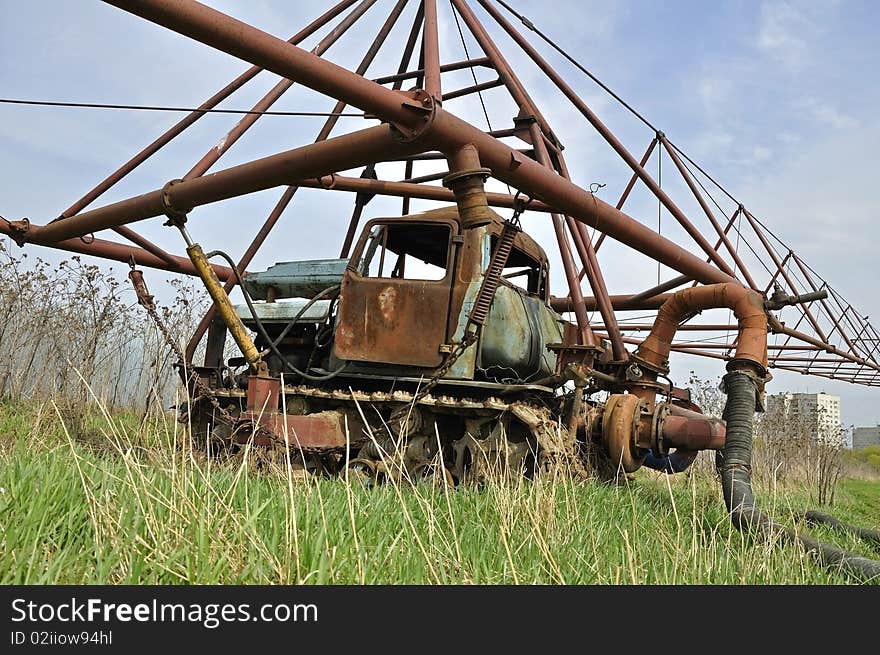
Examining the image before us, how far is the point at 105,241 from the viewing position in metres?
8.67

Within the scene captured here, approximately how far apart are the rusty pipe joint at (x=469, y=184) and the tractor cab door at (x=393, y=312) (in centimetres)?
118

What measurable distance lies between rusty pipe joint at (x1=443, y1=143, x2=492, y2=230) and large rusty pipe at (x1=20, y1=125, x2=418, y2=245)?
1.07ft

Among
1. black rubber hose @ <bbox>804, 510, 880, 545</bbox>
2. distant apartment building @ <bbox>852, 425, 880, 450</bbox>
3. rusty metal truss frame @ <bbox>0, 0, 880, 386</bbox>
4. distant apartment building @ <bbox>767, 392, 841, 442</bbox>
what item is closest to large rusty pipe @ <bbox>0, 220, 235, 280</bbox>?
rusty metal truss frame @ <bbox>0, 0, 880, 386</bbox>

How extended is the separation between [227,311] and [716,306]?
4398mm

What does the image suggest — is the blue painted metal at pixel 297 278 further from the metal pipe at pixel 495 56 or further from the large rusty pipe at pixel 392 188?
the metal pipe at pixel 495 56

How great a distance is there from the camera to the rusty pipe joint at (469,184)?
17.1 feet

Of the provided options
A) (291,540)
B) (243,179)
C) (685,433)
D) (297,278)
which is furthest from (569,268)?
(291,540)

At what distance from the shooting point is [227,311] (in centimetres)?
678

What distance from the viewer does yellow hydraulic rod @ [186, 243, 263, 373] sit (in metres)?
6.56

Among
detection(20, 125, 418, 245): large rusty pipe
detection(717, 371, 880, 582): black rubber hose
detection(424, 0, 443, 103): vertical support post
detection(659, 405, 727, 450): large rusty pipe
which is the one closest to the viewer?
detection(717, 371, 880, 582): black rubber hose

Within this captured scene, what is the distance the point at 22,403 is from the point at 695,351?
12193mm

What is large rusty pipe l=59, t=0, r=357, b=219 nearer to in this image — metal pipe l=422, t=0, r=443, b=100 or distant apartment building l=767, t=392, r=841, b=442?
metal pipe l=422, t=0, r=443, b=100
